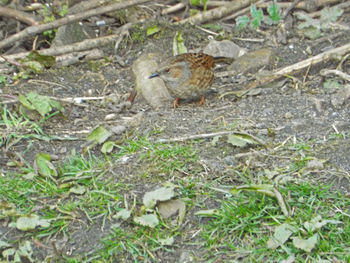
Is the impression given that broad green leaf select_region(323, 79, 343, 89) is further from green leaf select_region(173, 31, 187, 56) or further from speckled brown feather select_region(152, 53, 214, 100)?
green leaf select_region(173, 31, 187, 56)

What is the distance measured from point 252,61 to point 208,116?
1.59 metres

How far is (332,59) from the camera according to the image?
653 centimetres

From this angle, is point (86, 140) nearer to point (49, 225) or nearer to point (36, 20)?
point (49, 225)

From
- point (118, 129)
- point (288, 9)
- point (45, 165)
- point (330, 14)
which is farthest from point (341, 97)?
point (45, 165)

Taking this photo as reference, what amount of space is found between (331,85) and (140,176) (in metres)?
2.73

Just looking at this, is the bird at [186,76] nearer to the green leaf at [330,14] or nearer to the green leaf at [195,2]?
the green leaf at [195,2]

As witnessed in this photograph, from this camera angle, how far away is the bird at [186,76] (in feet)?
21.3

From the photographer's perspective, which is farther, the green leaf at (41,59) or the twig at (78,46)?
the twig at (78,46)

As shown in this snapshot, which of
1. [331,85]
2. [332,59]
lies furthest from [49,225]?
[332,59]

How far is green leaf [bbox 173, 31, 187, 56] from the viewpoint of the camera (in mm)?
7336

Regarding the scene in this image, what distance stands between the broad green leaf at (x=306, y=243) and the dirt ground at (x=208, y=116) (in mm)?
712

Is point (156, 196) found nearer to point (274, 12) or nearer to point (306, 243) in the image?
point (306, 243)

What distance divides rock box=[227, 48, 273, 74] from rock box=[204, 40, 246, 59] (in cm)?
13

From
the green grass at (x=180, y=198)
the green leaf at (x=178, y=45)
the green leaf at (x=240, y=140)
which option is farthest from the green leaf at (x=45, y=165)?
the green leaf at (x=178, y=45)
